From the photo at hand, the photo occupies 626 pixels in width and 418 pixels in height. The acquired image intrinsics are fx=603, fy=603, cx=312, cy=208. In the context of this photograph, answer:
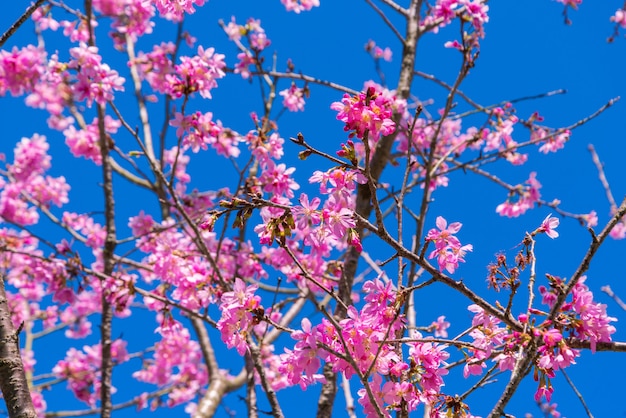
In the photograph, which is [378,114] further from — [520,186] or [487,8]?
[520,186]

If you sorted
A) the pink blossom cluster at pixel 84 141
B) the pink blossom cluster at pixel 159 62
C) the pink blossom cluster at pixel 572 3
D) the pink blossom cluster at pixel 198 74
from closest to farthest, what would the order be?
the pink blossom cluster at pixel 198 74, the pink blossom cluster at pixel 159 62, the pink blossom cluster at pixel 572 3, the pink blossom cluster at pixel 84 141

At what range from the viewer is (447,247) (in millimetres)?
2178

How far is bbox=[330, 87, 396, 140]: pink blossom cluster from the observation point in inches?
76.9

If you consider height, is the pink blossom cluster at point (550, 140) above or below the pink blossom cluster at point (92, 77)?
above

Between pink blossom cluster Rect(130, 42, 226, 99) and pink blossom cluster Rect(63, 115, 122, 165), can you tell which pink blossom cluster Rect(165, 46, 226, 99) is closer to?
pink blossom cluster Rect(130, 42, 226, 99)

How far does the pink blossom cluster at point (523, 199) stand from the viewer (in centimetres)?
526

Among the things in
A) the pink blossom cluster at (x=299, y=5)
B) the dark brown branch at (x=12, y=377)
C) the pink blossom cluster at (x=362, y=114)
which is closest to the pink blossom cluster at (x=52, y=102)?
the pink blossom cluster at (x=299, y=5)

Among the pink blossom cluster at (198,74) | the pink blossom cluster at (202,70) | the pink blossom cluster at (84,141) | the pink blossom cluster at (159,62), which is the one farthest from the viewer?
the pink blossom cluster at (84,141)

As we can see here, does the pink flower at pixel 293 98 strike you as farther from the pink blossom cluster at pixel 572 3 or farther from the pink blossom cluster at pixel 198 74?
the pink blossom cluster at pixel 572 3

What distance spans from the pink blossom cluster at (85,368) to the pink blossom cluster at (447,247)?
4.15 metres

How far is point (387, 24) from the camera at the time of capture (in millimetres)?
4730

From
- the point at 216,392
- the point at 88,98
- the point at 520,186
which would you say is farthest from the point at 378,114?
the point at 216,392

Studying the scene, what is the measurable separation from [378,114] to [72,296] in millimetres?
3179

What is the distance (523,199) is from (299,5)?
2.65m
